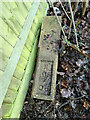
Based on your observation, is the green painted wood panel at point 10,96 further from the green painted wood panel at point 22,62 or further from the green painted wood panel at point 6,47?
the green painted wood panel at point 6,47

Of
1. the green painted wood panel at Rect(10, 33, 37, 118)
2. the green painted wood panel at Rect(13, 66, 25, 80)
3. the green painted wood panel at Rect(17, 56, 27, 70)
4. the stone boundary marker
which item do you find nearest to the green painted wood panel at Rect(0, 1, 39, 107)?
the green painted wood panel at Rect(13, 66, 25, 80)

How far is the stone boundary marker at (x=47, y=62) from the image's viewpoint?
2289 millimetres

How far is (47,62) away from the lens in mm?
2482

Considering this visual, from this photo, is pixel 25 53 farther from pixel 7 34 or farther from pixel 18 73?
pixel 7 34

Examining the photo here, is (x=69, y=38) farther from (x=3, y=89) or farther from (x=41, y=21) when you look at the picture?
(x=3, y=89)

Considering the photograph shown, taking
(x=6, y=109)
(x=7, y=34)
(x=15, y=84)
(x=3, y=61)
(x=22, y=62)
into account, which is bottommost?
(x=6, y=109)

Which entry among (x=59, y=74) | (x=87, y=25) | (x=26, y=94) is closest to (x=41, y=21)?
(x=87, y=25)

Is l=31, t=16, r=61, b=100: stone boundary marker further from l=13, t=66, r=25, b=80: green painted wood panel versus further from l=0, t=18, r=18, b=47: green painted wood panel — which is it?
l=0, t=18, r=18, b=47: green painted wood panel

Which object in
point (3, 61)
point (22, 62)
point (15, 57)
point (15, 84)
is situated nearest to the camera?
point (3, 61)

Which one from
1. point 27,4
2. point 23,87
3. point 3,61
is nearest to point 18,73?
point 23,87

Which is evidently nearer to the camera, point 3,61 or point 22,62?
point 3,61

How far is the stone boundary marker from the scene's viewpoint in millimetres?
2289

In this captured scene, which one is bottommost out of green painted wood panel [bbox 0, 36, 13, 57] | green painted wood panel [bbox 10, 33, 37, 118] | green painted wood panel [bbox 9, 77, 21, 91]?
green painted wood panel [bbox 10, 33, 37, 118]

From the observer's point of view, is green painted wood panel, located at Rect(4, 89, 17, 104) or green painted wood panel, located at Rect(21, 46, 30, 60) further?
green painted wood panel, located at Rect(21, 46, 30, 60)
